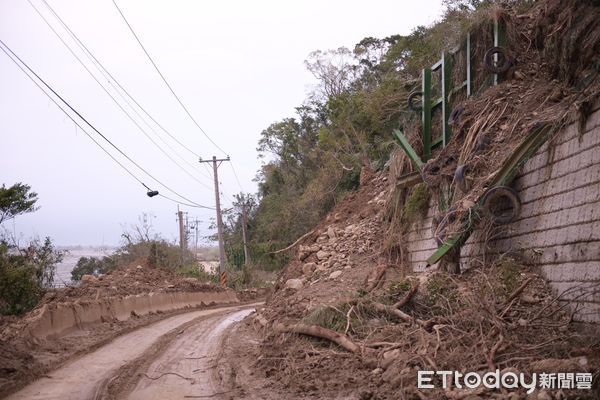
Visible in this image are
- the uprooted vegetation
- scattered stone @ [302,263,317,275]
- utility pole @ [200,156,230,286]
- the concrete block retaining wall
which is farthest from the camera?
utility pole @ [200,156,230,286]

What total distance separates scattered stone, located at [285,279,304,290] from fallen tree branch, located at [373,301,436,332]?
500 centimetres

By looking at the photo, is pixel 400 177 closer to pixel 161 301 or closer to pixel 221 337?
pixel 221 337

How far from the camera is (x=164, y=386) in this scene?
7441mm

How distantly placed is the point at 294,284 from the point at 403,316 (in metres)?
6.14

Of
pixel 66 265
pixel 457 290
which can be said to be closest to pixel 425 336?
pixel 457 290

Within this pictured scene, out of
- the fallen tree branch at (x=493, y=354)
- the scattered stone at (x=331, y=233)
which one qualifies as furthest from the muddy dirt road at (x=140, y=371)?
the scattered stone at (x=331, y=233)

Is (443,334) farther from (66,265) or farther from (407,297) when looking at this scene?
(66,265)

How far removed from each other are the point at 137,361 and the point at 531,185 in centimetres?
706

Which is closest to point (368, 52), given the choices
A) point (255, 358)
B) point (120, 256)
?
point (120, 256)

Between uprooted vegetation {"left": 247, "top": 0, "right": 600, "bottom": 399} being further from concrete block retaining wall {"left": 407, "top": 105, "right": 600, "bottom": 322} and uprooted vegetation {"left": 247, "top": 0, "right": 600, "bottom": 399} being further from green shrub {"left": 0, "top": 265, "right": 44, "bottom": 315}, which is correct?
green shrub {"left": 0, "top": 265, "right": 44, "bottom": 315}

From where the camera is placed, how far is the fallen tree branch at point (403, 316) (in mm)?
7465

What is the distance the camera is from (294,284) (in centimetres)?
1401

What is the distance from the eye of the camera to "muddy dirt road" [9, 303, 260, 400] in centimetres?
717

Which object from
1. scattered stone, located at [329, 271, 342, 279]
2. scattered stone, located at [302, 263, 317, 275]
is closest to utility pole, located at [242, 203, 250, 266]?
scattered stone, located at [302, 263, 317, 275]
